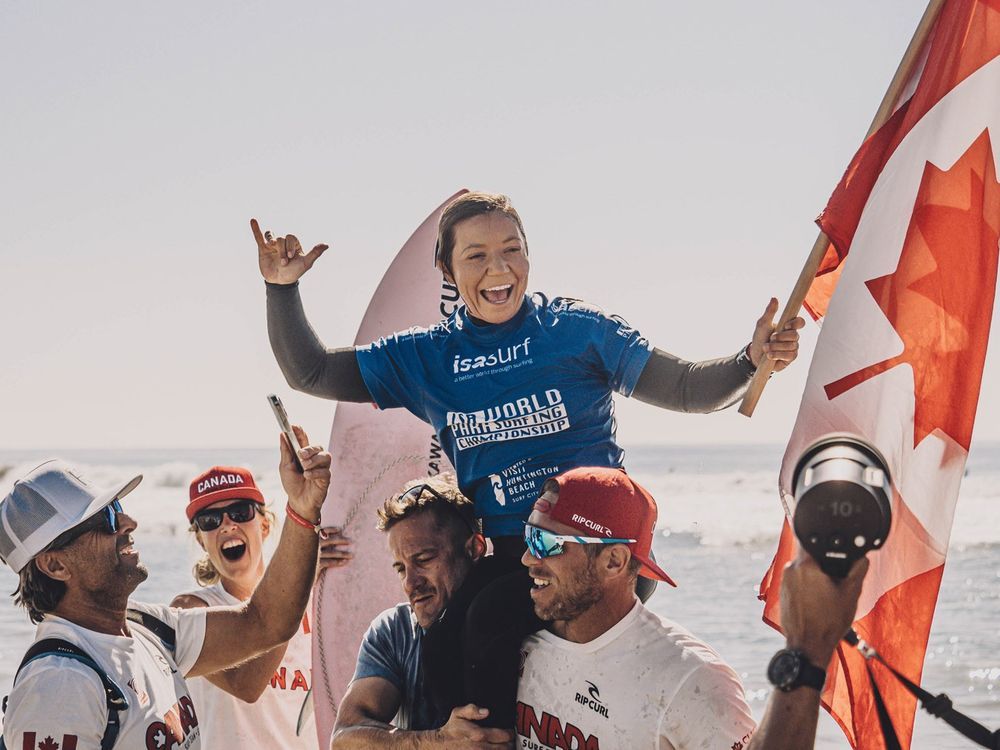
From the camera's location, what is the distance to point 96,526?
3342mm

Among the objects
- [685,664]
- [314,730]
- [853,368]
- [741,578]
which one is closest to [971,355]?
[853,368]

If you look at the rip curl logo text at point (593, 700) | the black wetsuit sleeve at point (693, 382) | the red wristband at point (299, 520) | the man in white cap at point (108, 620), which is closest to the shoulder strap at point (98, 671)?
the man in white cap at point (108, 620)

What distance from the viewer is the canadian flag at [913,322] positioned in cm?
319

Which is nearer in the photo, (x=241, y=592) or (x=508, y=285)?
(x=508, y=285)

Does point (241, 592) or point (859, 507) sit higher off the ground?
point (859, 507)

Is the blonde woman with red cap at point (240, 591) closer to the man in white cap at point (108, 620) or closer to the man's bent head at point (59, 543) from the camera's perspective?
the man in white cap at point (108, 620)

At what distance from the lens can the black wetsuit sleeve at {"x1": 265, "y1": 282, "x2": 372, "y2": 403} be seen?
3.69m

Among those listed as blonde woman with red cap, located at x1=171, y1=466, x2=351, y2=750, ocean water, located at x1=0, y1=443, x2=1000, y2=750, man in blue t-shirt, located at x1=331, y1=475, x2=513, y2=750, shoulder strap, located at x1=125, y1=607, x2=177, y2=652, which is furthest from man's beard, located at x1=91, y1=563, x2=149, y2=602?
ocean water, located at x1=0, y1=443, x2=1000, y2=750

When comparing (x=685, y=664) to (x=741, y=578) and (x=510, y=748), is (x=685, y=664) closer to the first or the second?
(x=510, y=748)

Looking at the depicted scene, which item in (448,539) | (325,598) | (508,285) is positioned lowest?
(325,598)

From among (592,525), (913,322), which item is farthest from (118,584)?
(913,322)

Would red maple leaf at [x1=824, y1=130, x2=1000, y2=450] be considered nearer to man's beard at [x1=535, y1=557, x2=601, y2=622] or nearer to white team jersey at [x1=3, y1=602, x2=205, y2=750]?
man's beard at [x1=535, y1=557, x2=601, y2=622]

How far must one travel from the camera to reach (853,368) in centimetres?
322

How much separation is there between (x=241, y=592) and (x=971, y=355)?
3.10 metres
